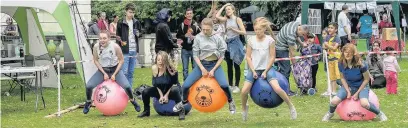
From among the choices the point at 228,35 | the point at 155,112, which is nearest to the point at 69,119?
the point at 155,112

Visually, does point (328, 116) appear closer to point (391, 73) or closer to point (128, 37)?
point (391, 73)

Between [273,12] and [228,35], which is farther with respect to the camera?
[273,12]

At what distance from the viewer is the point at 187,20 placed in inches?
639

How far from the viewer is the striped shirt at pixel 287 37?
14594 millimetres

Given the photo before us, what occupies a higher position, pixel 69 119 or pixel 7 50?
pixel 7 50

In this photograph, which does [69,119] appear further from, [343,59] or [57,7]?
[343,59]

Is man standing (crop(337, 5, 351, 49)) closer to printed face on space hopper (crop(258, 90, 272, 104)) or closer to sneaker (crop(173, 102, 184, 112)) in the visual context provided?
A: sneaker (crop(173, 102, 184, 112))

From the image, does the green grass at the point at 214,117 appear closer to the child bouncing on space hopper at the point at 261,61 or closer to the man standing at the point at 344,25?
the child bouncing on space hopper at the point at 261,61

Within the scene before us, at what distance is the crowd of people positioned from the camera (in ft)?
36.4

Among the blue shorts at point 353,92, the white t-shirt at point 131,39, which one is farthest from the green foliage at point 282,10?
the blue shorts at point 353,92

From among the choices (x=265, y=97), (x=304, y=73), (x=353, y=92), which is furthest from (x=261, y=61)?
(x=304, y=73)

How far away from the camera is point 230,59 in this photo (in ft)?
51.8

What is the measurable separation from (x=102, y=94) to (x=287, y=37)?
3880 millimetres

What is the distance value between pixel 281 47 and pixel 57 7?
4.10 metres
